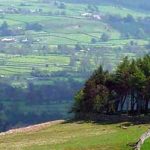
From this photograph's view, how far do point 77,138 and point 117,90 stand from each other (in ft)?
67.5

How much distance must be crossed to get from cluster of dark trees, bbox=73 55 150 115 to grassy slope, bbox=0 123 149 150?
23.8ft

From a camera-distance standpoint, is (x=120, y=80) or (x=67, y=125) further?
(x=120, y=80)

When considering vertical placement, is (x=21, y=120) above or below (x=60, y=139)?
below

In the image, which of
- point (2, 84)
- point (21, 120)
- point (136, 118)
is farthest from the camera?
point (2, 84)

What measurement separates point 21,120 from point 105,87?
73.9m

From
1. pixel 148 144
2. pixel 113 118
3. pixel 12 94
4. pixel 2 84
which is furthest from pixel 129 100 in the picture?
pixel 2 84

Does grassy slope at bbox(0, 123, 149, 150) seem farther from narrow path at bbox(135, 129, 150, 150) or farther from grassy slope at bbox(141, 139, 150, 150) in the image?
grassy slope at bbox(141, 139, 150, 150)

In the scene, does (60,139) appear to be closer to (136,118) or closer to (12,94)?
(136,118)

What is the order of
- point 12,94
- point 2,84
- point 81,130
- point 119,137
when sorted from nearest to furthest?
1. point 119,137
2. point 81,130
3. point 12,94
4. point 2,84

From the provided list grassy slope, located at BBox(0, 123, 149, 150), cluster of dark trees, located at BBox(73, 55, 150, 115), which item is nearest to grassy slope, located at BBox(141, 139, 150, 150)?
grassy slope, located at BBox(0, 123, 149, 150)

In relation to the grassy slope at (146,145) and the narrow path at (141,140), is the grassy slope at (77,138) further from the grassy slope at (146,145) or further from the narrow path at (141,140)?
the grassy slope at (146,145)

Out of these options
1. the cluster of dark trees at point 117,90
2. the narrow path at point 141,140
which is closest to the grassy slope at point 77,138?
the narrow path at point 141,140

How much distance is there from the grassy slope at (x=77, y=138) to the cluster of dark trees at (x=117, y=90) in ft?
23.8

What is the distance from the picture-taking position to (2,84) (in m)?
198
